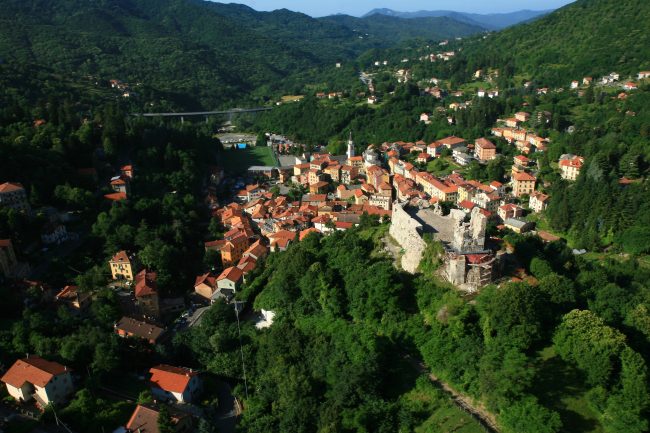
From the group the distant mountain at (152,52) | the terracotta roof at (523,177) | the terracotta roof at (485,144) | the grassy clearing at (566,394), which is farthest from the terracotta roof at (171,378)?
the distant mountain at (152,52)

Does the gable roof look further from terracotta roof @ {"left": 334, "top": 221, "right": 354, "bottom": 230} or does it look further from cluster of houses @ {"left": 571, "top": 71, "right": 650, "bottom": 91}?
cluster of houses @ {"left": 571, "top": 71, "right": 650, "bottom": 91}

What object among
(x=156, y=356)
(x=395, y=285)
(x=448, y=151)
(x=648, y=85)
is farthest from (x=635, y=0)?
(x=156, y=356)

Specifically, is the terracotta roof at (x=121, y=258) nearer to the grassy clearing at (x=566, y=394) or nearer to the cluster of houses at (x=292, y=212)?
the cluster of houses at (x=292, y=212)

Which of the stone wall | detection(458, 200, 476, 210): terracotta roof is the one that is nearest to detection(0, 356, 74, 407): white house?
the stone wall

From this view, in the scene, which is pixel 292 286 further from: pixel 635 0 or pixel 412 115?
pixel 635 0

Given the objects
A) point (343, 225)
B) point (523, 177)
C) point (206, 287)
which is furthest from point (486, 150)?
point (206, 287)

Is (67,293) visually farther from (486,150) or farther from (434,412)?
(486,150)
